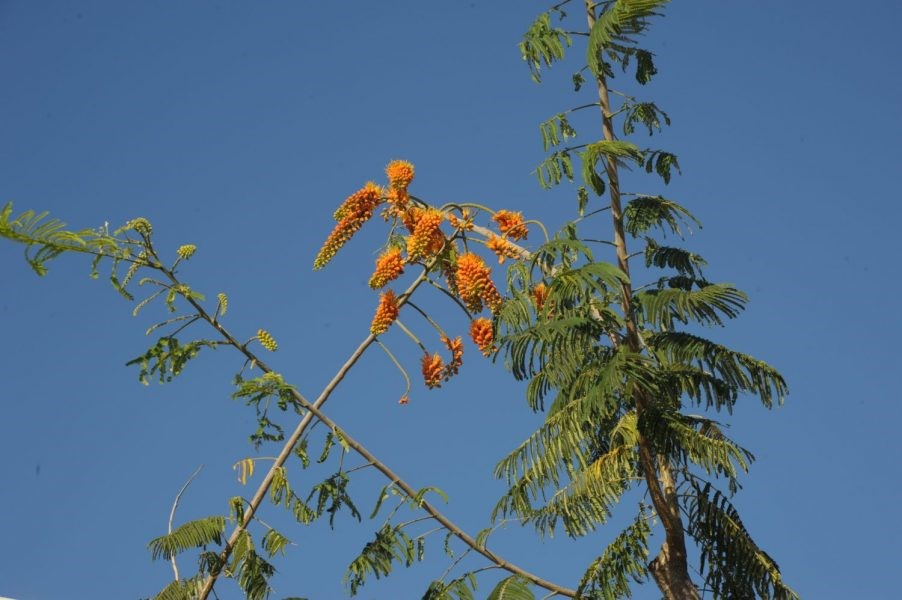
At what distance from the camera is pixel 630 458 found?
5996mm

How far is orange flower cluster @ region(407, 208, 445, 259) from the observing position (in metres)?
6.41

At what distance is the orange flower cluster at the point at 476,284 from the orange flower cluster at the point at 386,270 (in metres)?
0.32

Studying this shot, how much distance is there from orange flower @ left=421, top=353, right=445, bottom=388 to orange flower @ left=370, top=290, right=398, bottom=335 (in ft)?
0.89

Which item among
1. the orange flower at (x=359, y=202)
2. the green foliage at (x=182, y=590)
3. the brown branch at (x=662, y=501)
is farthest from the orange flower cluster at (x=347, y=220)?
the green foliage at (x=182, y=590)

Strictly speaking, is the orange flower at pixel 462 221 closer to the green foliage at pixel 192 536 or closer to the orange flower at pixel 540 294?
the orange flower at pixel 540 294

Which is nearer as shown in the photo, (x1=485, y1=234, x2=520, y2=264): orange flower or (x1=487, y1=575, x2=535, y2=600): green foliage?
(x1=487, y1=575, x2=535, y2=600): green foliage

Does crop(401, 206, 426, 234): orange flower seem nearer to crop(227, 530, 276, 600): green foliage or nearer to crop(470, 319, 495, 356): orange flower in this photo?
crop(470, 319, 495, 356): orange flower

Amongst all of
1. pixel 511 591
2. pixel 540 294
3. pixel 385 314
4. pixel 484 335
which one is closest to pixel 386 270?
pixel 385 314

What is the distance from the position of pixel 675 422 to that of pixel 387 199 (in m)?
1.94

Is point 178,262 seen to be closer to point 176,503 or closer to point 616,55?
point 176,503

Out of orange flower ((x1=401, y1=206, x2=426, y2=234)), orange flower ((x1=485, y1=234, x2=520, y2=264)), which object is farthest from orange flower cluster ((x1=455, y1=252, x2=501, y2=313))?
orange flower ((x1=401, y1=206, x2=426, y2=234))

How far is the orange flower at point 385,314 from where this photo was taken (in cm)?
623

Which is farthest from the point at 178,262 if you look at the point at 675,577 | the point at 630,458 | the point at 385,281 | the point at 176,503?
the point at 675,577

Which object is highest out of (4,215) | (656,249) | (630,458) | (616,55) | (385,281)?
(616,55)
